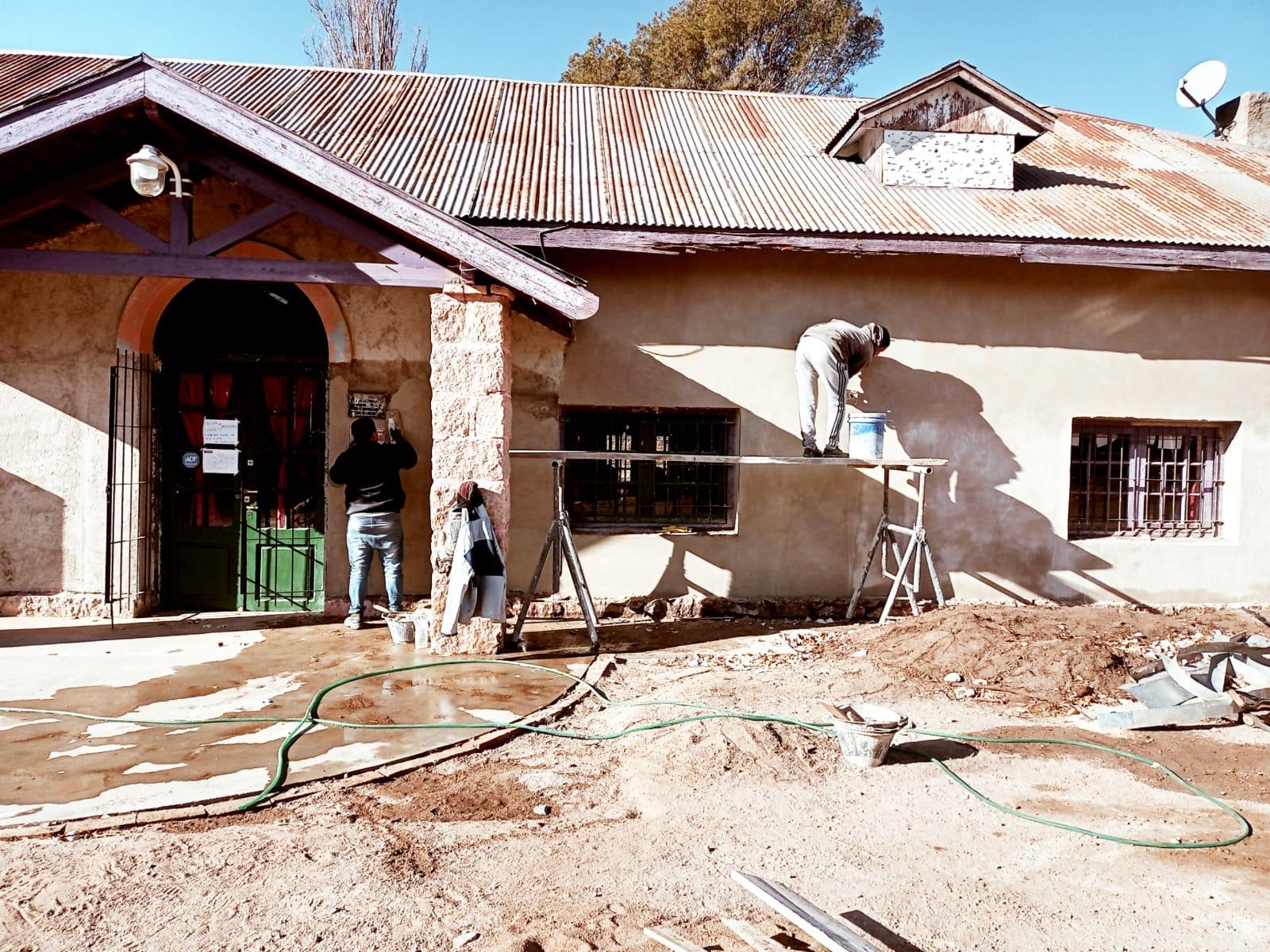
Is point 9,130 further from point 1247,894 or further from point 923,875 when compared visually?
point 1247,894

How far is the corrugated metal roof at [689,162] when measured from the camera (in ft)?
27.4

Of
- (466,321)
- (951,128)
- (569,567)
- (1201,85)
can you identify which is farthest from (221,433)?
(1201,85)

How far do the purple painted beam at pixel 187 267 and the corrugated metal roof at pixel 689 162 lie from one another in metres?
1.10

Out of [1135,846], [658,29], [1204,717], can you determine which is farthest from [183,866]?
[658,29]

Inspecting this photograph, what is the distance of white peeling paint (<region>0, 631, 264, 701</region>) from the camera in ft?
19.2

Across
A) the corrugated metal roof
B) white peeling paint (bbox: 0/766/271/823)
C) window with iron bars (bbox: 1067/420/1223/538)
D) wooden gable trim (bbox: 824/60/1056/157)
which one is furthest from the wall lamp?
window with iron bars (bbox: 1067/420/1223/538)

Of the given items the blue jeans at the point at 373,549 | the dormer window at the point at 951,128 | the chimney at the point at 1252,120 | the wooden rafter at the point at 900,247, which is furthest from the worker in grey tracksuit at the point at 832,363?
the chimney at the point at 1252,120

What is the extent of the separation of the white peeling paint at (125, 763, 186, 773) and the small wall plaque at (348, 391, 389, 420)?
424 centimetres

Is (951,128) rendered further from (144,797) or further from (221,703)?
(144,797)

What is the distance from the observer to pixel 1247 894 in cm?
334

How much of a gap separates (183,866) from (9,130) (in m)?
5.38

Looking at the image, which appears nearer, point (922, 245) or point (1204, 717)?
point (1204, 717)

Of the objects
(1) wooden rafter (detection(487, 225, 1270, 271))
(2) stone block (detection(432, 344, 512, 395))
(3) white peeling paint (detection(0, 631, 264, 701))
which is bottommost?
(3) white peeling paint (detection(0, 631, 264, 701))

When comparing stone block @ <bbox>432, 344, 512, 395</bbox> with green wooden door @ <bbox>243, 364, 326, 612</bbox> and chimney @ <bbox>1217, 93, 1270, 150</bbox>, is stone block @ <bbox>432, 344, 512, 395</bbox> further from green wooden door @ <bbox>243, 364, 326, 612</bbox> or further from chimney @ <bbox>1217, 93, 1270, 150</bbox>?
chimney @ <bbox>1217, 93, 1270, 150</bbox>
